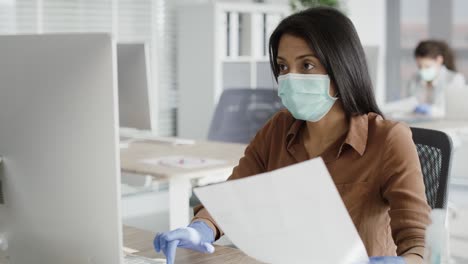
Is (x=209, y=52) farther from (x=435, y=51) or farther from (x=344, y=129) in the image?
(x=344, y=129)

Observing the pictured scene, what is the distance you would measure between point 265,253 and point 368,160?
521 mm

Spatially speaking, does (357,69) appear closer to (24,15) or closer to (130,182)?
(130,182)

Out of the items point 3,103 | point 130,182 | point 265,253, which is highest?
point 3,103

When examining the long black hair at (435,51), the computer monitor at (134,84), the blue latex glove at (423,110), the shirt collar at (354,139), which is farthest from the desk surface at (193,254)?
the long black hair at (435,51)

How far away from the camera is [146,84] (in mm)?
3350

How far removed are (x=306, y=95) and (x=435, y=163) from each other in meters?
0.36

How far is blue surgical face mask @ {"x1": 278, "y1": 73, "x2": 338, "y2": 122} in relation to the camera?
175 centimetres

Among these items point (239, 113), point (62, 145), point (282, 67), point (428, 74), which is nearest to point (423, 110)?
point (428, 74)

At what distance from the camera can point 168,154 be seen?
346cm

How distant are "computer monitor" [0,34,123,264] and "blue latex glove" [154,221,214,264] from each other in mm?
241

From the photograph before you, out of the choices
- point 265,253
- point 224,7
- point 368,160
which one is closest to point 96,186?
point 265,253

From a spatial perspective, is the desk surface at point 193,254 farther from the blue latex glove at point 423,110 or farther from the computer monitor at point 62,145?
the blue latex glove at point 423,110

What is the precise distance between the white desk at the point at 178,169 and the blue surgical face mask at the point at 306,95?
1230mm

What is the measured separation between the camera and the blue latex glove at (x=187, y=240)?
161 centimetres
